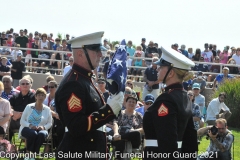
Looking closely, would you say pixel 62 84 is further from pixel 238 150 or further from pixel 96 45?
pixel 238 150

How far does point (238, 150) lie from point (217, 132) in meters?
2.88

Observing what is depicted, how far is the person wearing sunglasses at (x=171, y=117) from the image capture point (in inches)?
218

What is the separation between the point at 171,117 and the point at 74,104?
858 mm

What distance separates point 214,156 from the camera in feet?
37.4

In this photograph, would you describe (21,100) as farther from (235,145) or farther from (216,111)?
(216,111)

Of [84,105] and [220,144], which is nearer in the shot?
[84,105]

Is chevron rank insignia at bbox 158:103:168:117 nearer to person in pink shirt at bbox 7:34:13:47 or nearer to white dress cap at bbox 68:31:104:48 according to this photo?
white dress cap at bbox 68:31:104:48

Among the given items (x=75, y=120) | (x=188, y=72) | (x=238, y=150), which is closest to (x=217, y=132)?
(x=238, y=150)

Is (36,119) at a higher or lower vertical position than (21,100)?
lower

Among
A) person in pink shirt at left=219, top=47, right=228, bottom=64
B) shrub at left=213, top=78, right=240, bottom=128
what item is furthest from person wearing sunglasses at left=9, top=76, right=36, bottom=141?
person in pink shirt at left=219, top=47, right=228, bottom=64

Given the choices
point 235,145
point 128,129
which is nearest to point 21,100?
point 128,129

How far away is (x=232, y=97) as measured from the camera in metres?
18.3

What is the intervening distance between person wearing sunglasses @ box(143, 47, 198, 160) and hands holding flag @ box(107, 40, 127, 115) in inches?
13.8

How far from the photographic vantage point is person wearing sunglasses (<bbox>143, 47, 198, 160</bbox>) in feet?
18.1
